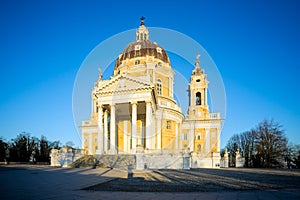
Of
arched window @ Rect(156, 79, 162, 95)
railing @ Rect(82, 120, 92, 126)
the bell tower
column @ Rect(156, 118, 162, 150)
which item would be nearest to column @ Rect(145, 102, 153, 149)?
column @ Rect(156, 118, 162, 150)

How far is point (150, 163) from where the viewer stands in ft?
94.0

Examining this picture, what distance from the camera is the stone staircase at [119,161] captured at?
1015 inches

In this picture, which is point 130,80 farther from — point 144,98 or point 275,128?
point 275,128

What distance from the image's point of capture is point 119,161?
27188 mm

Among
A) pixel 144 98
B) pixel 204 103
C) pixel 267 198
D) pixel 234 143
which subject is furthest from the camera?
pixel 234 143

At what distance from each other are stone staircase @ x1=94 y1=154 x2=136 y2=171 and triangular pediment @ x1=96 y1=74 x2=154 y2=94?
34.5 ft

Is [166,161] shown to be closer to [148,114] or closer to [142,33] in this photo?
[148,114]

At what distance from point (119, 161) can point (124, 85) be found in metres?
12.4

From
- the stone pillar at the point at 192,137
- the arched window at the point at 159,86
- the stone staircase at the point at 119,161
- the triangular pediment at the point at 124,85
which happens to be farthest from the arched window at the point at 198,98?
the stone staircase at the point at 119,161

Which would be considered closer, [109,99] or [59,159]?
[59,159]

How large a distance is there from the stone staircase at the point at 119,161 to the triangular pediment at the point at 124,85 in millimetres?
10530

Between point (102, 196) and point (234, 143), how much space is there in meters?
68.5

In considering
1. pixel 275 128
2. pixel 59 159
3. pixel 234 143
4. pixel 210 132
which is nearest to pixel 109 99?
pixel 59 159

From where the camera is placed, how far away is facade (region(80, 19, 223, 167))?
3447 centimetres
